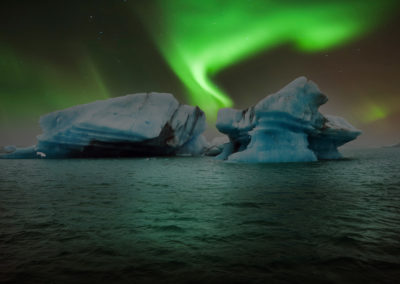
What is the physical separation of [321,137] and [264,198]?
19788 mm

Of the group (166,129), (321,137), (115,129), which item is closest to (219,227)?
(321,137)

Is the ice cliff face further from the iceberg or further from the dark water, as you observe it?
the dark water

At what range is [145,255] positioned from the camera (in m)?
3.28

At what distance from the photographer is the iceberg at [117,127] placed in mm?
29203

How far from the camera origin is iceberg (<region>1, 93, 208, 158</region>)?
2920 centimetres

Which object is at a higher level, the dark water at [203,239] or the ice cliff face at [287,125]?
the ice cliff face at [287,125]

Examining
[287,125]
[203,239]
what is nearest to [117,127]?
[287,125]

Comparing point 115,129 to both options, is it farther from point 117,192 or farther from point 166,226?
point 166,226

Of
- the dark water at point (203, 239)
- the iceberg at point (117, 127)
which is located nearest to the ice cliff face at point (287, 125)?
the iceberg at point (117, 127)

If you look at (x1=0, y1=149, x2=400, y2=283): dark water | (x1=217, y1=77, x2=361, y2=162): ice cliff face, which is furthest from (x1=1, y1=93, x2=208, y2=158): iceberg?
(x1=0, y1=149, x2=400, y2=283): dark water

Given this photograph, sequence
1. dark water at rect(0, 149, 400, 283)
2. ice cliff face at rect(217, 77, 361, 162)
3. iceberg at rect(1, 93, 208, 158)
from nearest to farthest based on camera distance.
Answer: dark water at rect(0, 149, 400, 283) < ice cliff face at rect(217, 77, 361, 162) < iceberg at rect(1, 93, 208, 158)

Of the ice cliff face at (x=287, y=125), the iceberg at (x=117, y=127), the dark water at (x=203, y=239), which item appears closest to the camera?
the dark water at (x=203, y=239)

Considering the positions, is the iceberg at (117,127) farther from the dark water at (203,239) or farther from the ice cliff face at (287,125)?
the dark water at (203,239)

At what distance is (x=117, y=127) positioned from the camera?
28.8m
